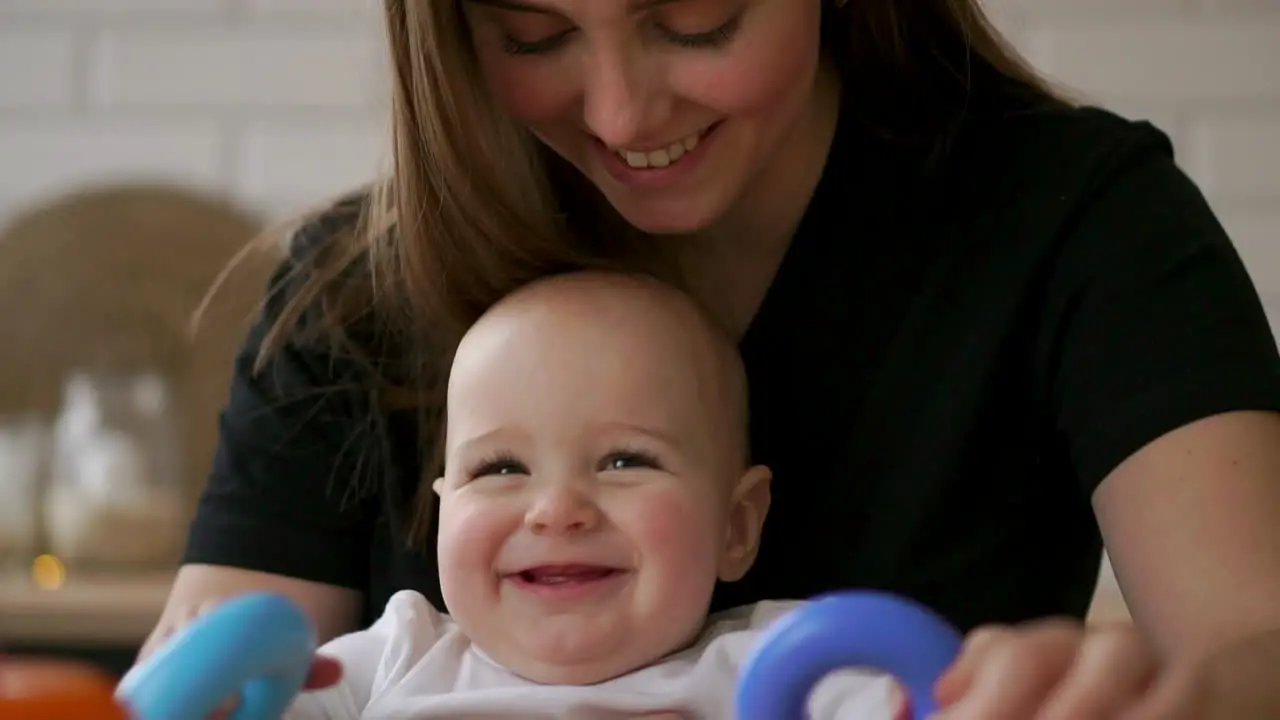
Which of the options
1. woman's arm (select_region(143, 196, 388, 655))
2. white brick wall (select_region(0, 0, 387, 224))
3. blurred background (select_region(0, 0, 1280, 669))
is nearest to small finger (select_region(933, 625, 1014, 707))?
woman's arm (select_region(143, 196, 388, 655))

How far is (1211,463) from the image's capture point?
2.81ft

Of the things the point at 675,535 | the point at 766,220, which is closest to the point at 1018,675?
the point at 675,535

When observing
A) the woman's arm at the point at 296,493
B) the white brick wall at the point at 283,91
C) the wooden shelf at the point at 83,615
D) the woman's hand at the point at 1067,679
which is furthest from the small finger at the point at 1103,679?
the white brick wall at the point at 283,91

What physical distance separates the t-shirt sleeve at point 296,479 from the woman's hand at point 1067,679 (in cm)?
59

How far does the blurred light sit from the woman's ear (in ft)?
3.63

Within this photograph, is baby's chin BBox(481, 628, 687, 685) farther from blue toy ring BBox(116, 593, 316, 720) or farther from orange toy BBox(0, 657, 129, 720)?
orange toy BBox(0, 657, 129, 720)

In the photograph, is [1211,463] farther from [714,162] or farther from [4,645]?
[4,645]

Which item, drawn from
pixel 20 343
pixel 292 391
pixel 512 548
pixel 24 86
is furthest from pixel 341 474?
pixel 24 86

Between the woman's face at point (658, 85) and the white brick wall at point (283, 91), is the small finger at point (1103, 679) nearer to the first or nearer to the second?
the woman's face at point (658, 85)

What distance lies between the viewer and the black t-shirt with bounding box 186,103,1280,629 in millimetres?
926

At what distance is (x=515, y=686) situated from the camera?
2.83ft

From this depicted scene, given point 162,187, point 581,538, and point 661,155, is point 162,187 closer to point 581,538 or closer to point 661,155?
point 661,155

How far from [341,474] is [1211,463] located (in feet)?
1.83

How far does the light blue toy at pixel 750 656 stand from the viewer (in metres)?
0.63
